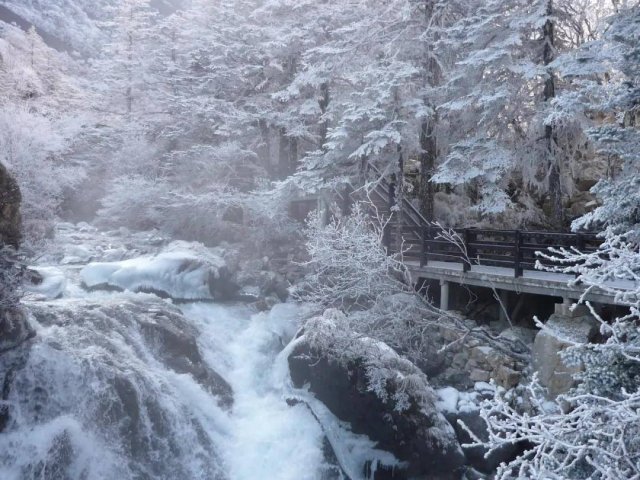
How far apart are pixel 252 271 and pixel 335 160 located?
16.7 feet

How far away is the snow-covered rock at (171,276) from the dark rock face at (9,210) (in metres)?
4.36

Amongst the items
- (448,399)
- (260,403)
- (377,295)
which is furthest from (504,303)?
(260,403)

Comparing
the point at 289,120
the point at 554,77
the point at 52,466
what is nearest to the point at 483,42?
the point at 554,77

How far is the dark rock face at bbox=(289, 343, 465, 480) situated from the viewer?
9336mm

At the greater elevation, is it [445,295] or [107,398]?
[445,295]

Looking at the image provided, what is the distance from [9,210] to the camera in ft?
30.3

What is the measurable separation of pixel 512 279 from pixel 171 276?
9994 millimetres

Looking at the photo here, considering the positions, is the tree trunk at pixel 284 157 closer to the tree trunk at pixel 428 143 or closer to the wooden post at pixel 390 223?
the wooden post at pixel 390 223

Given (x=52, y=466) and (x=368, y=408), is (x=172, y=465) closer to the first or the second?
(x=52, y=466)

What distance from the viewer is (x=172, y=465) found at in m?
8.74

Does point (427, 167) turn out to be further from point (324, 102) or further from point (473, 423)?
point (473, 423)

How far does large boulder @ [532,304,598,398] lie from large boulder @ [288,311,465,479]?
2.23m

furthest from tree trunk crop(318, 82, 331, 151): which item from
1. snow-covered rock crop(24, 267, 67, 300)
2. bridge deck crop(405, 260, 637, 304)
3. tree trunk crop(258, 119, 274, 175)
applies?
snow-covered rock crop(24, 267, 67, 300)

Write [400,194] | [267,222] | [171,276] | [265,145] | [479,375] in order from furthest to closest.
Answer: [265,145], [267,222], [171,276], [400,194], [479,375]
